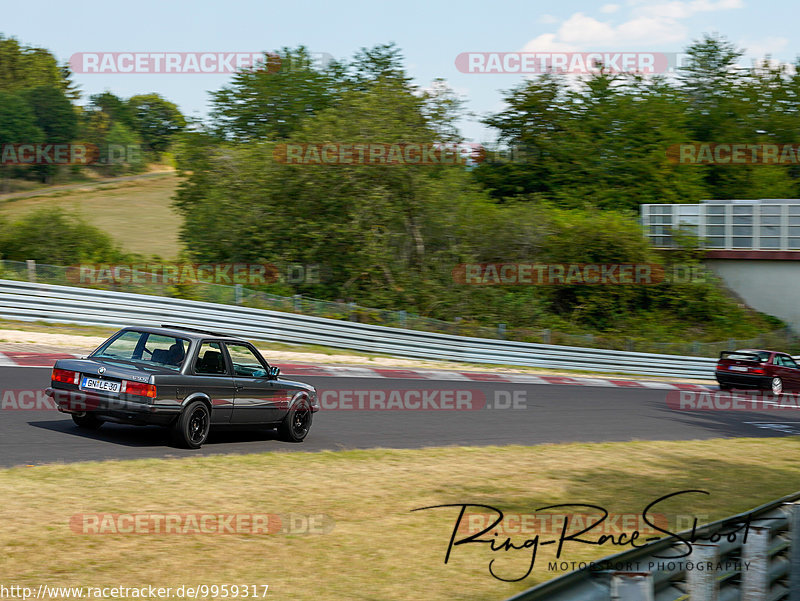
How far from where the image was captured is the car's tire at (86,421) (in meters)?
10.4

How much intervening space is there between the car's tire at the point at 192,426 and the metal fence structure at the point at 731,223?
114 ft

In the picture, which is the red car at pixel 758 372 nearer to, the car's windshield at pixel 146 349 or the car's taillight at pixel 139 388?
the car's windshield at pixel 146 349

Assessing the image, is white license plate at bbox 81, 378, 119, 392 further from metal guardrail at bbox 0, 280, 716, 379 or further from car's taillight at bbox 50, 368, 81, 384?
metal guardrail at bbox 0, 280, 716, 379

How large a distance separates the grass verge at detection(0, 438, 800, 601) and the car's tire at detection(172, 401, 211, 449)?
497 millimetres

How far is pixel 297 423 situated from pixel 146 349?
7.86ft

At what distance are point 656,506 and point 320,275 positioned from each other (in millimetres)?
23441

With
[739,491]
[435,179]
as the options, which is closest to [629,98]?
[435,179]

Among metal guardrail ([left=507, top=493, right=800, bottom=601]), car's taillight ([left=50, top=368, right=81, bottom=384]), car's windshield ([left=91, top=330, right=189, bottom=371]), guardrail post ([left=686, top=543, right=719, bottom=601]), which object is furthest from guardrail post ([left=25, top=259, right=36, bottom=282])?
guardrail post ([left=686, top=543, right=719, bottom=601])

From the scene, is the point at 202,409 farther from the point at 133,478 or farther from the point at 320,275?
the point at 320,275

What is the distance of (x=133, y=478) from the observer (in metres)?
7.96

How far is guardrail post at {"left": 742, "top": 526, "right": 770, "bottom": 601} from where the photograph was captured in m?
4.53

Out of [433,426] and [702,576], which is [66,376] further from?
[702,576]

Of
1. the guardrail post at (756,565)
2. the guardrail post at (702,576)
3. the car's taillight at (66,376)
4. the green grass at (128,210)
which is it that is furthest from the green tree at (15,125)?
the guardrail post at (702,576)


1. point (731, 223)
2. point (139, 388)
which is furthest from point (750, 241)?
Result: point (139, 388)
